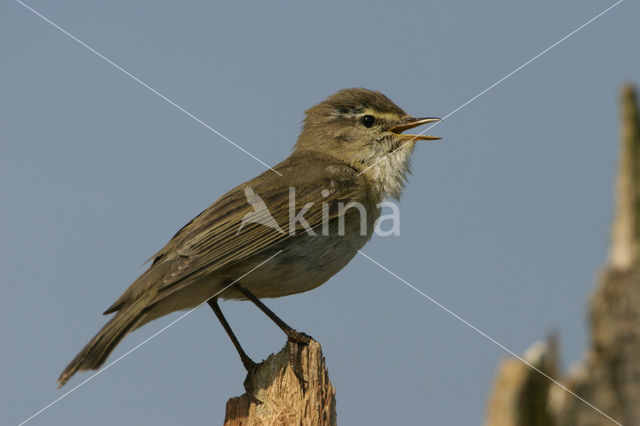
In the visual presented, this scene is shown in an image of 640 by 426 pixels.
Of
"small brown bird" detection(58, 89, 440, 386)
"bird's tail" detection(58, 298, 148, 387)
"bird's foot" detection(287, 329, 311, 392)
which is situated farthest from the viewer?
"small brown bird" detection(58, 89, 440, 386)

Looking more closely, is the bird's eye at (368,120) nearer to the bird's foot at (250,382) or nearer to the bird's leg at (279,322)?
the bird's leg at (279,322)

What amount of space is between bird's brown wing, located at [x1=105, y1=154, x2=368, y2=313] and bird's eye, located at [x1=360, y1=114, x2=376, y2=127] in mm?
580

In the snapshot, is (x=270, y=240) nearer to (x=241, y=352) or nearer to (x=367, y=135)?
(x=241, y=352)

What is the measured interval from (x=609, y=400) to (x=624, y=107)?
547mm

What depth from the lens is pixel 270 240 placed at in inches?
197

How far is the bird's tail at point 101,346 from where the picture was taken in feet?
14.0

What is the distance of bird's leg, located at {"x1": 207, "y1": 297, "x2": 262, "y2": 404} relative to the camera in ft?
→ 14.5

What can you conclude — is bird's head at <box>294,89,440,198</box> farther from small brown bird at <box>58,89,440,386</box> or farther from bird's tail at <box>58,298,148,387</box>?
bird's tail at <box>58,298,148,387</box>

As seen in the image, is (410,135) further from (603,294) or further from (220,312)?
(603,294)

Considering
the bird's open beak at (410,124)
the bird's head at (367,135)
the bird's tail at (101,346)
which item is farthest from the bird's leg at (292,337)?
the bird's open beak at (410,124)

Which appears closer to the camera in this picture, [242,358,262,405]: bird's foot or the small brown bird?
[242,358,262,405]: bird's foot

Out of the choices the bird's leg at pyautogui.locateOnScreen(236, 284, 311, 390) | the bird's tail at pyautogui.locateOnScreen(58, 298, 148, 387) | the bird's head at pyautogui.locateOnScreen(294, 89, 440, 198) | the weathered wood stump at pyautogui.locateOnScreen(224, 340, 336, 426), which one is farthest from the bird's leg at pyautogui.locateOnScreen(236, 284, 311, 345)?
the bird's head at pyautogui.locateOnScreen(294, 89, 440, 198)

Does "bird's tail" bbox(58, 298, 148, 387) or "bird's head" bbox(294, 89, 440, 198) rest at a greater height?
"bird's head" bbox(294, 89, 440, 198)

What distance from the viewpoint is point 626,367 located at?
1.31 m
